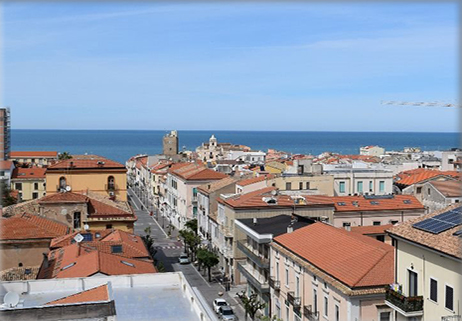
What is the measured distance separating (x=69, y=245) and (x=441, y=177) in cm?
3349

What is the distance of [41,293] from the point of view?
1744 cm

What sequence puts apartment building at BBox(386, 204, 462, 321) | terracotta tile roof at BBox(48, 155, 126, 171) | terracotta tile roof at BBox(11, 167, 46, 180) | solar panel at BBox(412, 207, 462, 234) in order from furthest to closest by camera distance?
terracotta tile roof at BBox(11, 167, 46, 180)
terracotta tile roof at BBox(48, 155, 126, 171)
solar panel at BBox(412, 207, 462, 234)
apartment building at BBox(386, 204, 462, 321)

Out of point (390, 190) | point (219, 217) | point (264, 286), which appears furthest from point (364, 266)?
point (390, 190)

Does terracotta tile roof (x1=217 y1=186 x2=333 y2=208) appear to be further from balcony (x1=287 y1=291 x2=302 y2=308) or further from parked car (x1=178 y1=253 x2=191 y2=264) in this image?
balcony (x1=287 y1=291 x2=302 y2=308)

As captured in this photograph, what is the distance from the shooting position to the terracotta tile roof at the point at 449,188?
4019cm

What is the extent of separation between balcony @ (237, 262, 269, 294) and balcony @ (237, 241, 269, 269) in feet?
2.69

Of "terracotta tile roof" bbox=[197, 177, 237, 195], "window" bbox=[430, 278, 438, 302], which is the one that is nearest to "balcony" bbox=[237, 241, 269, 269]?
"terracotta tile roof" bbox=[197, 177, 237, 195]

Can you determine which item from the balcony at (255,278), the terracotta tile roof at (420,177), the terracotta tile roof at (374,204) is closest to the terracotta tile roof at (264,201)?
the terracotta tile roof at (374,204)

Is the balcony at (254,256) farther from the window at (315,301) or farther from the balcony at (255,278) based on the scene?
the window at (315,301)

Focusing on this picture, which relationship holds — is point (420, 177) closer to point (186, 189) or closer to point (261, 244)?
point (186, 189)

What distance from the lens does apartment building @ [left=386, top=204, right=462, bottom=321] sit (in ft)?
48.3

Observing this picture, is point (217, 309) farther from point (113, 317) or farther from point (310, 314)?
point (113, 317)

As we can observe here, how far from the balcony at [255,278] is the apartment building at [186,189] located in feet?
71.9

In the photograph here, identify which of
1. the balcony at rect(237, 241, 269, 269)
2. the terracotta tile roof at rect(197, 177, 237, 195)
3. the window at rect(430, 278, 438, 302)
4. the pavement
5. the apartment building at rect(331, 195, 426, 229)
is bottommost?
the pavement
